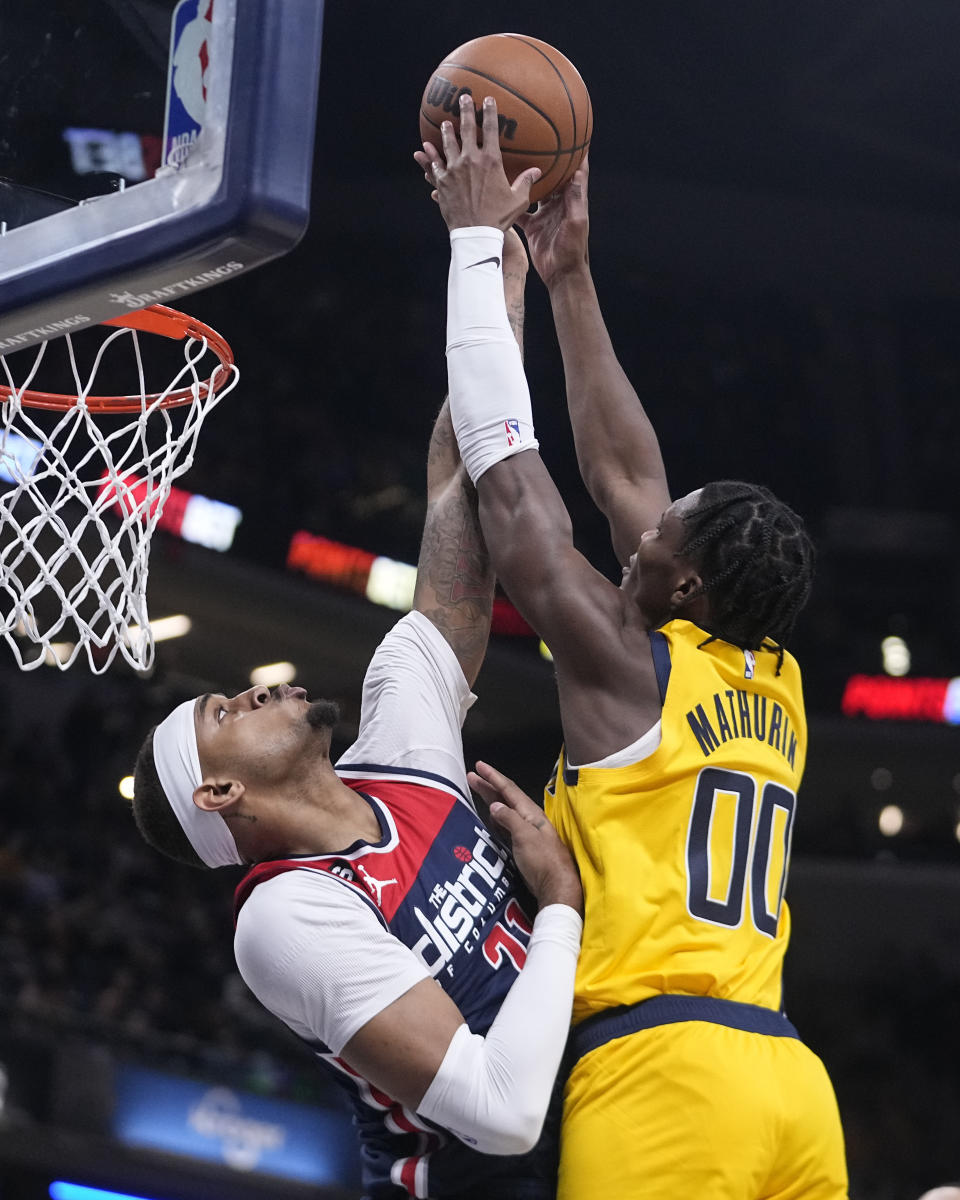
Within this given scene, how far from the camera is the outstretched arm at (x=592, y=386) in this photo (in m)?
3.11

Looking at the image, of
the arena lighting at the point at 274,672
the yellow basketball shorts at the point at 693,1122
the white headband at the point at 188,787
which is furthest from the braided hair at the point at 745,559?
the arena lighting at the point at 274,672

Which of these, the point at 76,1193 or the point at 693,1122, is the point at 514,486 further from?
the point at 76,1193

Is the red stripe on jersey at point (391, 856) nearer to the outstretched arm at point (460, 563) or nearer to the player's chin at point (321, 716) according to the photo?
the player's chin at point (321, 716)

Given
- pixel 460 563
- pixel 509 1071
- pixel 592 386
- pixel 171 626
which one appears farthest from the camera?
pixel 171 626

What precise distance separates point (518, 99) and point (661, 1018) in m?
1.73

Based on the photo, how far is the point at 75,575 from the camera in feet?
37.8

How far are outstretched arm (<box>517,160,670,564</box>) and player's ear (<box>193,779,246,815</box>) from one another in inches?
40.2

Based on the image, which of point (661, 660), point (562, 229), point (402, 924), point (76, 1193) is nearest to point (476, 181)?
point (562, 229)

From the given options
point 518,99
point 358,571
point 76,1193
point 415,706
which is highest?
point 358,571

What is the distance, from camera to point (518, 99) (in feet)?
9.23

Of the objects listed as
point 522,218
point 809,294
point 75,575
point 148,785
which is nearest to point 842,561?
point 809,294

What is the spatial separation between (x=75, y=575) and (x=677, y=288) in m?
5.26

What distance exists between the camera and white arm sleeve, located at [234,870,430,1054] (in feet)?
7.29

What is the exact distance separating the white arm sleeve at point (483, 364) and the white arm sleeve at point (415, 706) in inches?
15.9
